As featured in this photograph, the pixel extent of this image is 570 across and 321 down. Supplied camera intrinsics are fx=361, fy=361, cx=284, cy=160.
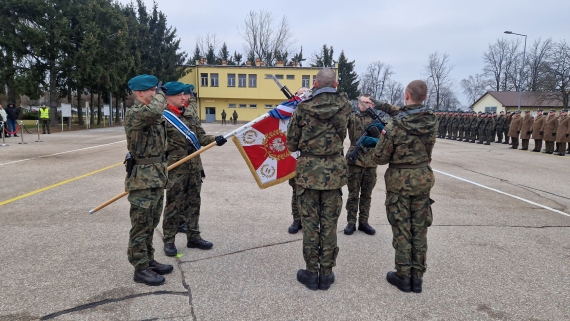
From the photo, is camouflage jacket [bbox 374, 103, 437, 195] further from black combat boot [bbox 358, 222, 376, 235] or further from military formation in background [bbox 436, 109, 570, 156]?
military formation in background [bbox 436, 109, 570, 156]

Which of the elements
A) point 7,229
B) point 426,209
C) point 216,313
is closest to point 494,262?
point 426,209

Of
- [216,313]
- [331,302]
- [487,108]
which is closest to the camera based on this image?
[216,313]

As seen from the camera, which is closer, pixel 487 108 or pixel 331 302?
pixel 331 302

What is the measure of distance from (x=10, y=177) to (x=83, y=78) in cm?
2065

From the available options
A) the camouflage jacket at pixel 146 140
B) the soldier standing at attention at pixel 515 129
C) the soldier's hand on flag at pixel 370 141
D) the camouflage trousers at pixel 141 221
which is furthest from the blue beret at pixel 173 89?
the soldier standing at attention at pixel 515 129

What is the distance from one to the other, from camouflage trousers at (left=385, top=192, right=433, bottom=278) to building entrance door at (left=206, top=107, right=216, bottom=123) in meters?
48.8

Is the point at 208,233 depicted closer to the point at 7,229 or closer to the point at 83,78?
the point at 7,229

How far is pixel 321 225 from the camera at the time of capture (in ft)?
11.8

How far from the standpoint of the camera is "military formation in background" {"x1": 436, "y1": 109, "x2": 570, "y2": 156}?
1561cm

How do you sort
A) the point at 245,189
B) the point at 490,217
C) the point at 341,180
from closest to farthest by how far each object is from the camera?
the point at 341,180
the point at 490,217
the point at 245,189

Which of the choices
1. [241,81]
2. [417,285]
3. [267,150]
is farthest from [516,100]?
[417,285]

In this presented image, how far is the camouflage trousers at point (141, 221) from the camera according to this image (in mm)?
3494

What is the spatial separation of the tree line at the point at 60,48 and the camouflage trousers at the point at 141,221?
86.3 feet

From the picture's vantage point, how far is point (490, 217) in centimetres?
615
